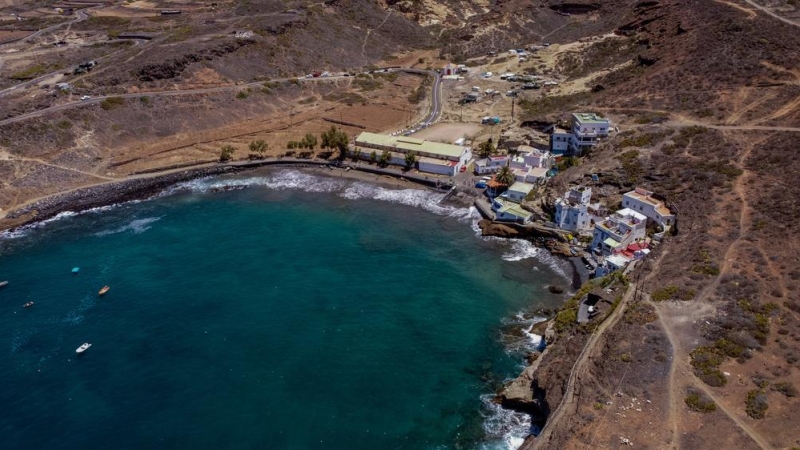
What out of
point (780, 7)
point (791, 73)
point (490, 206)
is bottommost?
point (490, 206)

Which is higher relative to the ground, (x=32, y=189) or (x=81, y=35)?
(x=81, y=35)

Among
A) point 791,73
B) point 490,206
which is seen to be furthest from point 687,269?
point 791,73

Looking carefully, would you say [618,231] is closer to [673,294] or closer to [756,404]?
[673,294]

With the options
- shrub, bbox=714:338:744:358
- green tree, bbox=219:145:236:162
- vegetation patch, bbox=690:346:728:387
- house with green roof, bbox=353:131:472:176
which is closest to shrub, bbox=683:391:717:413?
vegetation patch, bbox=690:346:728:387

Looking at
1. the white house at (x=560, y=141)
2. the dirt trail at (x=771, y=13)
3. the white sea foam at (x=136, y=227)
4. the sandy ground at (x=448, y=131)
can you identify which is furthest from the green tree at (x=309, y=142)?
the dirt trail at (x=771, y=13)

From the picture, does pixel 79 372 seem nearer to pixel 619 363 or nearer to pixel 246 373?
pixel 246 373

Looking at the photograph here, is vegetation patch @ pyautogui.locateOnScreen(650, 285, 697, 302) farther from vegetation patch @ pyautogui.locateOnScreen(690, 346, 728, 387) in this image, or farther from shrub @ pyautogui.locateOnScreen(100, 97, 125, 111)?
shrub @ pyautogui.locateOnScreen(100, 97, 125, 111)

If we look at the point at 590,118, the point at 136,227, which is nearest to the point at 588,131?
the point at 590,118

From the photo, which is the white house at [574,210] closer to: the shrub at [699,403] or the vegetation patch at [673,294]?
the vegetation patch at [673,294]
